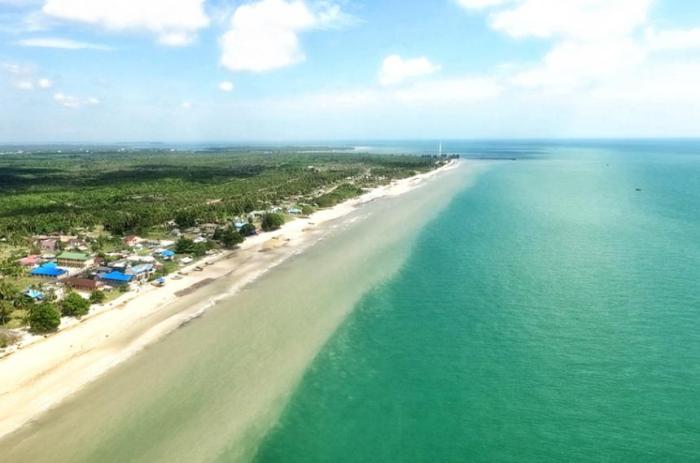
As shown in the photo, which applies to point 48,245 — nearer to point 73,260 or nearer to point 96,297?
point 73,260

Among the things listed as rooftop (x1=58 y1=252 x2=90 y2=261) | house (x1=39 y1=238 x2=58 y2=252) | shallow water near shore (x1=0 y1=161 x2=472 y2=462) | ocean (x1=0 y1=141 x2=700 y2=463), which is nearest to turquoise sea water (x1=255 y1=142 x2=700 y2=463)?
ocean (x1=0 y1=141 x2=700 y2=463)

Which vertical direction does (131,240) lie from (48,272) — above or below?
above

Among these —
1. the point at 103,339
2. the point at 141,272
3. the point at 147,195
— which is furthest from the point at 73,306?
the point at 147,195

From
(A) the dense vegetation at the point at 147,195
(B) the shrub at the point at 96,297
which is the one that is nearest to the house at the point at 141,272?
(B) the shrub at the point at 96,297

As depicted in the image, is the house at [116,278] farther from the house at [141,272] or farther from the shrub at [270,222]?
the shrub at [270,222]

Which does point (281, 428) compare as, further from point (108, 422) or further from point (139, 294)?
point (139, 294)

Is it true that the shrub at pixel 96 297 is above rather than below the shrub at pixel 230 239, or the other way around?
below

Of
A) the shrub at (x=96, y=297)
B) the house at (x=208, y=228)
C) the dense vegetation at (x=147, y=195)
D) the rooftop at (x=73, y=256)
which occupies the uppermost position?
the dense vegetation at (x=147, y=195)

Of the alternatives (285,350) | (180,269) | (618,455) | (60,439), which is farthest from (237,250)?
(618,455)
